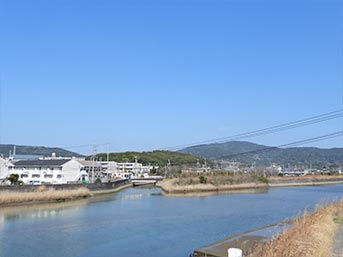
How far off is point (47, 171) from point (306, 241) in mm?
32176

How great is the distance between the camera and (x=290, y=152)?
167375 millimetres

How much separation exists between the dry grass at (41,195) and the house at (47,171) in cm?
891

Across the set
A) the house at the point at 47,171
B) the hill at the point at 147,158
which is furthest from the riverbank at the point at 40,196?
the hill at the point at 147,158

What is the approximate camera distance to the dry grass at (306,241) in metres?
4.83

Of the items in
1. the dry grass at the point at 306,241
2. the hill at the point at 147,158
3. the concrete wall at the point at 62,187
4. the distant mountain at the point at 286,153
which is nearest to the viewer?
the dry grass at the point at 306,241

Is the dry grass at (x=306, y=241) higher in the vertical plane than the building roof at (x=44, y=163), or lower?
lower

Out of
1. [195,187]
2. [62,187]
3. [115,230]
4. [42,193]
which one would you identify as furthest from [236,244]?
[195,187]

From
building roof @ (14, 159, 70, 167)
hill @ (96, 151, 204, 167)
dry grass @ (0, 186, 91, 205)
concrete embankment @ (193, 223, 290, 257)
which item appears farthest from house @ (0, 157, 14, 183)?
hill @ (96, 151, 204, 167)

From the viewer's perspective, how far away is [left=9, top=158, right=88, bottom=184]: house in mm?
34219

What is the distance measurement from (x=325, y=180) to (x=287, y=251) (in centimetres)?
5701

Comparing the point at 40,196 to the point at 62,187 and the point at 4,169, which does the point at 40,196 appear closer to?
the point at 62,187

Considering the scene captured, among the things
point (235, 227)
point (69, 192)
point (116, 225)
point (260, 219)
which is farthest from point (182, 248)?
point (69, 192)

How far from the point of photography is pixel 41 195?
21828 mm

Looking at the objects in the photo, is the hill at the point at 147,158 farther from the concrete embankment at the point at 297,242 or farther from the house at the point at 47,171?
the concrete embankment at the point at 297,242
